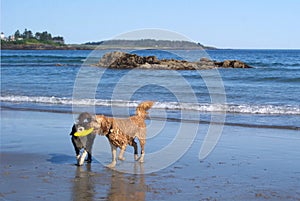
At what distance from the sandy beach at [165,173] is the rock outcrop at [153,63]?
27.4 m

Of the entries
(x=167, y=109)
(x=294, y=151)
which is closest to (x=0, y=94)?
(x=167, y=109)

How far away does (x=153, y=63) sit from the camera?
4128cm

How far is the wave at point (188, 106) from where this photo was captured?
1595 cm

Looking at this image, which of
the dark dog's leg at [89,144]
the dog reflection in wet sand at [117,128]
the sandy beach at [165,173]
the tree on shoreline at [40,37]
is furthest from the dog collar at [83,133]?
the tree on shoreline at [40,37]

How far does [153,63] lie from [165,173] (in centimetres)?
3363

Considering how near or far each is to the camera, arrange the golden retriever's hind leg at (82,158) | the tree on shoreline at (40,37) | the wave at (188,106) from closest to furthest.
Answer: the golden retriever's hind leg at (82,158)
the wave at (188,106)
the tree on shoreline at (40,37)

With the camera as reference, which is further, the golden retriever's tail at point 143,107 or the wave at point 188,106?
the wave at point 188,106

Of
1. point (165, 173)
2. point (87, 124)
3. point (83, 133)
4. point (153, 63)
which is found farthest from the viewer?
point (153, 63)

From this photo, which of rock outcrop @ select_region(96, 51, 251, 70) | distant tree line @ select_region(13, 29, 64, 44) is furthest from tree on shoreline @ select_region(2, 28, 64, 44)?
rock outcrop @ select_region(96, 51, 251, 70)

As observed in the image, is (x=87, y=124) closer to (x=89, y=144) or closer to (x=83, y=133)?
(x=83, y=133)

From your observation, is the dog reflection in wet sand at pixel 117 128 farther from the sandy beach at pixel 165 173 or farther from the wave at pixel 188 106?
the wave at pixel 188 106

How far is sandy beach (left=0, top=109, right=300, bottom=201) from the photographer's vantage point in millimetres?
6668

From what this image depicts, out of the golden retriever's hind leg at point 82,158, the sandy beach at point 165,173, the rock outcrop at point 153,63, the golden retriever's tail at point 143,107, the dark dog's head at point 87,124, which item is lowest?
the sandy beach at point 165,173

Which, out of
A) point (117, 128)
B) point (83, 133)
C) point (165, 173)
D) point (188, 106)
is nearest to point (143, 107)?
point (117, 128)
